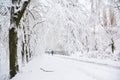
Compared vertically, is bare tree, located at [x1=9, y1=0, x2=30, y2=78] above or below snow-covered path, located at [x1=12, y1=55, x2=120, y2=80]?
above

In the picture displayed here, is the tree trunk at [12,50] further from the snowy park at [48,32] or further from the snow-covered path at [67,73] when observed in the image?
the snow-covered path at [67,73]

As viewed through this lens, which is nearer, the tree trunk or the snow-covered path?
the snow-covered path

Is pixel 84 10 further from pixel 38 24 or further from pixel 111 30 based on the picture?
pixel 111 30

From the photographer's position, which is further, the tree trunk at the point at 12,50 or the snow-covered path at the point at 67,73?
the tree trunk at the point at 12,50

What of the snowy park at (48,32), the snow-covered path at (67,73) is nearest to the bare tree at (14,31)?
the snowy park at (48,32)

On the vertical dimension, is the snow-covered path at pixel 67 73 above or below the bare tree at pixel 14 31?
below

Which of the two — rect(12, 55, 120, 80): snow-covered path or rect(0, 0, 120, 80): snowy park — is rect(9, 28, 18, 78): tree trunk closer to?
rect(0, 0, 120, 80): snowy park

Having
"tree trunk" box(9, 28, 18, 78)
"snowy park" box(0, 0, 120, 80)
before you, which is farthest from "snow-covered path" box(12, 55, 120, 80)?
"tree trunk" box(9, 28, 18, 78)

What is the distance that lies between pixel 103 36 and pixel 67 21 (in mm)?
16374

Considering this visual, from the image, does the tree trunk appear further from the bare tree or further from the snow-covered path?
the snow-covered path

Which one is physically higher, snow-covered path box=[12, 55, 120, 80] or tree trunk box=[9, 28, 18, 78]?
tree trunk box=[9, 28, 18, 78]

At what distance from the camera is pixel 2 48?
12.4 meters

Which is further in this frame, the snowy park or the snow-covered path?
the snowy park

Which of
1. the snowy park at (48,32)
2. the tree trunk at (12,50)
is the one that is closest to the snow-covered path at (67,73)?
the snowy park at (48,32)
